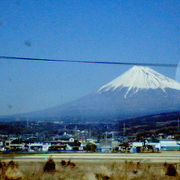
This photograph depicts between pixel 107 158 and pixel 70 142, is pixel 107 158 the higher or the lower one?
the lower one

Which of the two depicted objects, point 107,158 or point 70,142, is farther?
point 70,142

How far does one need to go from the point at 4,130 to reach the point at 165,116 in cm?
6127

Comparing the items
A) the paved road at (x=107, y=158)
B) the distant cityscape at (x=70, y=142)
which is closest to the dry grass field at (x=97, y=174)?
the paved road at (x=107, y=158)

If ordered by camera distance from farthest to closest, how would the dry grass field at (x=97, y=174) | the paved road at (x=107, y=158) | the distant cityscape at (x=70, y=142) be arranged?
the distant cityscape at (x=70, y=142)
the paved road at (x=107, y=158)
the dry grass field at (x=97, y=174)

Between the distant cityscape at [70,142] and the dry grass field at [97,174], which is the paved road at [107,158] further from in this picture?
the distant cityscape at [70,142]

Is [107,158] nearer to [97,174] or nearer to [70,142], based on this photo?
[97,174]

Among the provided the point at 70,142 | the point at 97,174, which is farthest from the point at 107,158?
the point at 70,142

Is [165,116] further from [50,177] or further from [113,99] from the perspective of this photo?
[50,177]

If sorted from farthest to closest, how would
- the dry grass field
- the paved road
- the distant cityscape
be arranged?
the distant cityscape → the paved road → the dry grass field

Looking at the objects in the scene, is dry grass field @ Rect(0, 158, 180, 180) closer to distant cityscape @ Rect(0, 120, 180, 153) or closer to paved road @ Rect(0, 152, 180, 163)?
paved road @ Rect(0, 152, 180, 163)

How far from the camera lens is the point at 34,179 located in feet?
41.6

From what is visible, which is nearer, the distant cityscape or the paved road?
the paved road

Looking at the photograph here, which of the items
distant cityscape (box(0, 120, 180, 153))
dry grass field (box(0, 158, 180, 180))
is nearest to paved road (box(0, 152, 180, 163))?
dry grass field (box(0, 158, 180, 180))

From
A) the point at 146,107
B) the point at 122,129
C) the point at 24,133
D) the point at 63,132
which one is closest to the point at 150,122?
the point at 122,129
